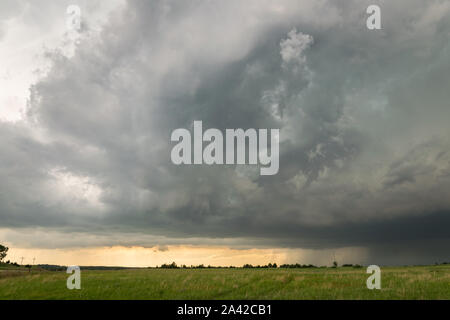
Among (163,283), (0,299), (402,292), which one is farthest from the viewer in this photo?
(163,283)

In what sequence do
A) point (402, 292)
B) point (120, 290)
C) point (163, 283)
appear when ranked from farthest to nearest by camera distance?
point (163, 283) → point (120, 290) → point (402, 292)

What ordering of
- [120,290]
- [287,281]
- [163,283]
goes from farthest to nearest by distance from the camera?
[287,281], [163,283], [120,290]

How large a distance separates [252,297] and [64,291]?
1902 cm
